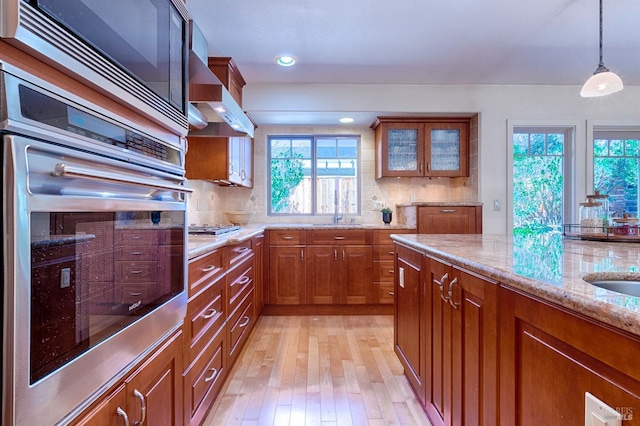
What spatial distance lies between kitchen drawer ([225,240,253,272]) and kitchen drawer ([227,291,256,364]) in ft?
1.14

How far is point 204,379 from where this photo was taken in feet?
5.40

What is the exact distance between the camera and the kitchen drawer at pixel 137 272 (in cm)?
78

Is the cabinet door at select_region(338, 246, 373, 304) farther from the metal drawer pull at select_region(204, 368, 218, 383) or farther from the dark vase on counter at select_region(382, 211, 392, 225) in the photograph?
the metal drawer pull at select_region(204, 368, 218, 383)

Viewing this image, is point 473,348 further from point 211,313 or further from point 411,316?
point 211,313

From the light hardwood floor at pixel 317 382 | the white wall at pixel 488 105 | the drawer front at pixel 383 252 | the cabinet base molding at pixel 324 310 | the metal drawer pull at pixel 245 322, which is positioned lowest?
the light hardwood floor at pixel 317 382

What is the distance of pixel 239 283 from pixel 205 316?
2.57 feet

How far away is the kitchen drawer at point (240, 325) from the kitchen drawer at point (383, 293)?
132 centimetres

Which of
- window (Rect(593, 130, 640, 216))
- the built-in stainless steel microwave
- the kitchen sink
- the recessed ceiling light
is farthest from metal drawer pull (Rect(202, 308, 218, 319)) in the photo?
window (Rect(593, 130, 640, 216))

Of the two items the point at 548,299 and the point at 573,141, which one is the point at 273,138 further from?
the point at 548,299

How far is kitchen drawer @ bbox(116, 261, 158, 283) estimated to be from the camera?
0.78 m

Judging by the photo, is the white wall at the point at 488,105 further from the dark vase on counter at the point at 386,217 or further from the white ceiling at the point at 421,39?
the dark vase on counter at the point at 386,217

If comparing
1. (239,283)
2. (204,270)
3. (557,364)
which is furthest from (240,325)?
(557,364)

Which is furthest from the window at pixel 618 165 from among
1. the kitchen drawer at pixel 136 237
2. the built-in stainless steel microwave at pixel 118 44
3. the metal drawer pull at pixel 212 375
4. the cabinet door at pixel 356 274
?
the kitchen drawer at pixel 136 237

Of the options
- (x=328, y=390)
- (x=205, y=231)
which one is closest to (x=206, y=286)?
(x=205, y=231)
